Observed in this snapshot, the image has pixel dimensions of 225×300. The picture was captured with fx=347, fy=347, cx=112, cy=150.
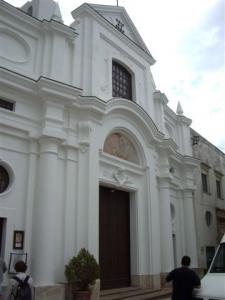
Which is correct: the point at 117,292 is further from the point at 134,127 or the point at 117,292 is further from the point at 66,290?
the point at 134,127

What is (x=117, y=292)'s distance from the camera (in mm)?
11109

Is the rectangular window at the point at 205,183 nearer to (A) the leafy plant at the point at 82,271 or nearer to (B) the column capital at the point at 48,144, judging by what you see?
(A) the leafy plant at the point at 82,271

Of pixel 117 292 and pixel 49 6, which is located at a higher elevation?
pixel 49 6

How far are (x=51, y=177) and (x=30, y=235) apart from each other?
1.67 meters

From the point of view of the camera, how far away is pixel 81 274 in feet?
29.8

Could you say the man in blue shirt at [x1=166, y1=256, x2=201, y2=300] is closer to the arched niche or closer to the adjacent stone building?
the arched niche

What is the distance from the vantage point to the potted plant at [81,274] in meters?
9.01

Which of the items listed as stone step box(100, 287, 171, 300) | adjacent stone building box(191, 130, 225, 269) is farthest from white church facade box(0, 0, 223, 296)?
adjacent stone building box(191, 130, 225, 269)

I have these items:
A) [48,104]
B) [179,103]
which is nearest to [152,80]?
[179,103]

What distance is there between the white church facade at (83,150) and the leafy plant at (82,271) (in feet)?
1.62

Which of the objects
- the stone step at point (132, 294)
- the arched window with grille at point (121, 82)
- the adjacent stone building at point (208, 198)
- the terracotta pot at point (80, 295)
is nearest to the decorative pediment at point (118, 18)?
the arched window with grille at point (121, 82)

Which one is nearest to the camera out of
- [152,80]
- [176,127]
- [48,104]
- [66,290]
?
[66,290]

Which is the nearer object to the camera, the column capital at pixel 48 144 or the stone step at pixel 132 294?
the column capital at pixel 48 144

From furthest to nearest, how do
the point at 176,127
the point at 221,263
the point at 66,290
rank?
1. the point at 176,127
2. the point at 66,290
3. the point at 221,263
